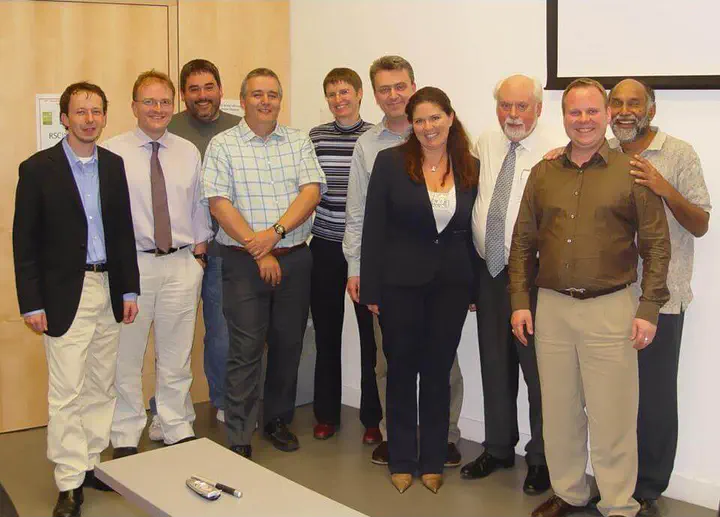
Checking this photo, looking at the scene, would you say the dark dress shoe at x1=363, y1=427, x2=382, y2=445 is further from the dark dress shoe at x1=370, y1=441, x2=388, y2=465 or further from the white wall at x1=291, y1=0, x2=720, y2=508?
the white wall at x1=291, y1=0, x2=720, y2=508

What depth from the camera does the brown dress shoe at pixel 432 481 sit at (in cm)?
371

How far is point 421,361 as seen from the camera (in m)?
3.70

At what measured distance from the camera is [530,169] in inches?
139

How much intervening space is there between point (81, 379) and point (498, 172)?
1870 millimetres

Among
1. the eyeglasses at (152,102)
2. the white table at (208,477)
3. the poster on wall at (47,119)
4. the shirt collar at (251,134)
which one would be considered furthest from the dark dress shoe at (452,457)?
the poster on wall at (47,119)

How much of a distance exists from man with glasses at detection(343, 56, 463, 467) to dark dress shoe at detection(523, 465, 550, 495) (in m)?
0.40

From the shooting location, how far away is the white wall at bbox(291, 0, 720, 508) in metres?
3.54

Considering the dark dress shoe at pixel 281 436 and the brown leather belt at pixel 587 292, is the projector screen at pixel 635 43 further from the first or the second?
the dark dress shoe at pixel 281 436

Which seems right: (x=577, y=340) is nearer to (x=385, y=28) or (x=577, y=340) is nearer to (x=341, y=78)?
(x=341, y=78)

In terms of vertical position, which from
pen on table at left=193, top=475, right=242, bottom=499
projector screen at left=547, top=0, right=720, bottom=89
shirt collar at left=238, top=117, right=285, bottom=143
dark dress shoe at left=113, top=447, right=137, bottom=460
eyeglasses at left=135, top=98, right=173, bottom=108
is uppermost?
projector screen at left=547, top=0, right=720, bottom=89

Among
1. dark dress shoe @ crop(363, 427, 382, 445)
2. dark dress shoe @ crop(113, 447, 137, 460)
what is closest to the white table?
dark dress shoe @ crop(113, 447, 137, 460)

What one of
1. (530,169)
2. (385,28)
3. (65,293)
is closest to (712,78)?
(530,169)

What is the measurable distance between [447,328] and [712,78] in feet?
4.68

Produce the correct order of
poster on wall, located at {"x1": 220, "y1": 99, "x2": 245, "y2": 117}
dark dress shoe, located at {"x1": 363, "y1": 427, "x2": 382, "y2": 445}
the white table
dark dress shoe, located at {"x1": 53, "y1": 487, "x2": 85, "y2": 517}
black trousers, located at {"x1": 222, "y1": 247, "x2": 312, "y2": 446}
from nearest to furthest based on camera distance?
the white table, dark dress shoe, located at {"x1": 53, "y1": 487, "x2": 85, "y2": 517}, black trousers, located at {"x1": 222, "y1": 247, "x2": 312, "y2": 446}, dark dress shoe, located at {"x1": 363, "y1": 427, "x2": 382, "y2": 445}, poster on wall, located at {"x1": 220, "y1": 99, "x2": 245, "y2": 117}
